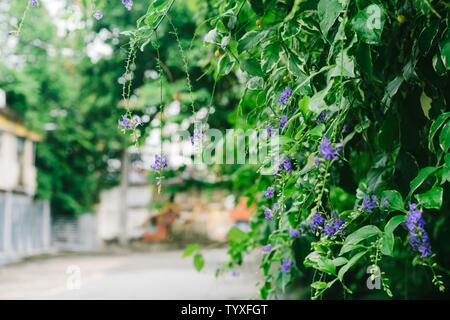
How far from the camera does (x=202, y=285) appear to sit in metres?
6.07

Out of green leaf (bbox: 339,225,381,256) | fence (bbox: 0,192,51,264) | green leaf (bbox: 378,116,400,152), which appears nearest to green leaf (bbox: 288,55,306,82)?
green leaf (bbox: 378,116,400,152)

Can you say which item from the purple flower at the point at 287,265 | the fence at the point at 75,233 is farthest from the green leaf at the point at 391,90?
the fence at the point at 75,233

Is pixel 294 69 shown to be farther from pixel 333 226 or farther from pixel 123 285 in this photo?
pixel 123 285

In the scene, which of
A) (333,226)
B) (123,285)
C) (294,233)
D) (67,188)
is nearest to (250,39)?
(333,226)

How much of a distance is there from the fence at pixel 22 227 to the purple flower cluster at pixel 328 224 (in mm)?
13386

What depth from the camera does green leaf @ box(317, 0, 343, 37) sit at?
3.11 ft

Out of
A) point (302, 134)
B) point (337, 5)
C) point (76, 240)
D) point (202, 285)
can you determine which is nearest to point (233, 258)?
point (302, 134)

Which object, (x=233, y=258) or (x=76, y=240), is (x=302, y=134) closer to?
(x=233, y=258)

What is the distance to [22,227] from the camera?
1558 cm

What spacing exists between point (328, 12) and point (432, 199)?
0.35 m

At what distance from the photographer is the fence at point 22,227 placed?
14.4 m

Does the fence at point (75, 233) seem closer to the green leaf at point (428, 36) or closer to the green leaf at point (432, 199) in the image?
the green leaf at point (428, 36)
